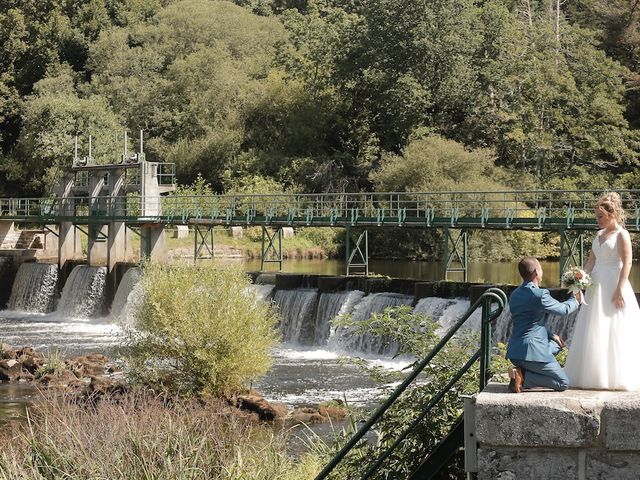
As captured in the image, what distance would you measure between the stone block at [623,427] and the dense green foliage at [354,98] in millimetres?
44267

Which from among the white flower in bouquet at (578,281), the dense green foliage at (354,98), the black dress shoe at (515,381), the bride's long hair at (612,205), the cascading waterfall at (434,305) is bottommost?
the cascading waterfall at (434,305)

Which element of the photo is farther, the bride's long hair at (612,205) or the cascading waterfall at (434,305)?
the cascading waterfall at (434,305)

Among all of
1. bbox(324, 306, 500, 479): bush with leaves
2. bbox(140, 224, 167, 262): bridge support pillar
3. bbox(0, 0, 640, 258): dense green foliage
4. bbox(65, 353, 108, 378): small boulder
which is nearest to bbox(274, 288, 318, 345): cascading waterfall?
bbox(65, 353, 108, 378): small boulder

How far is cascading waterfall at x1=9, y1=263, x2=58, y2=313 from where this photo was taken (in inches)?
1689

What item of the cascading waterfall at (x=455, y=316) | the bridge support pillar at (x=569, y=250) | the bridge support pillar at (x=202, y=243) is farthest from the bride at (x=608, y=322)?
the bridge support pillar at (x=202, y=243)

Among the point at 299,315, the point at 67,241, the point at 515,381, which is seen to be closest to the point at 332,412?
the point at 299,315

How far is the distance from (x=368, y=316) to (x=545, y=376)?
879 inches

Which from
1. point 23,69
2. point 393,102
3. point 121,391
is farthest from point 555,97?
point 121,391

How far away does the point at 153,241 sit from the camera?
42.7 m

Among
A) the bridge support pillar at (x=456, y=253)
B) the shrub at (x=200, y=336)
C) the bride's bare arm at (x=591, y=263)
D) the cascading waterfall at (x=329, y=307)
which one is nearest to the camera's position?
the bride's bare arm at (x=591, y=263)

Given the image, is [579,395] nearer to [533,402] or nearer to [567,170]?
[533,402]

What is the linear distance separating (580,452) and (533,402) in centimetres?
43

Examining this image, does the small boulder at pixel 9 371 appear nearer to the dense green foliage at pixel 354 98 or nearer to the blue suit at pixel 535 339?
the blue suit at pixel 535 339

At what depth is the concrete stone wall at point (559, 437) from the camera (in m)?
7.30
